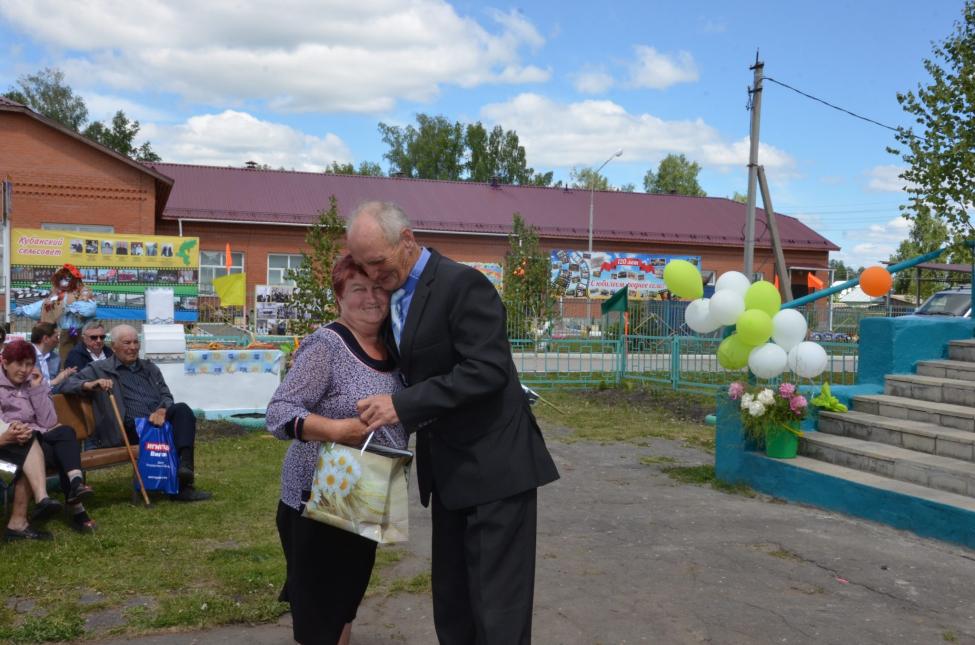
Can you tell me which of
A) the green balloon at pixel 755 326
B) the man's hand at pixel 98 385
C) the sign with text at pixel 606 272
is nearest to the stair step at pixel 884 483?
the green balloon at pixel 755 326

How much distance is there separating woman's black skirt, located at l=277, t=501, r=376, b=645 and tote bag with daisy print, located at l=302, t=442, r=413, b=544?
0.31m

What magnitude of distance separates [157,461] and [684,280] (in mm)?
4868

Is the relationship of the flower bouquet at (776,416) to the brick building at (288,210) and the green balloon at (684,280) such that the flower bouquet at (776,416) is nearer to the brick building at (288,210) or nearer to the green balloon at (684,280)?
the green balloon at (684,280)

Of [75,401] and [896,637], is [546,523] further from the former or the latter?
[75,401]

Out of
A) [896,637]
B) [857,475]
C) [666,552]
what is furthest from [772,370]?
[896,637]

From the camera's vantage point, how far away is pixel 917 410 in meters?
7.64

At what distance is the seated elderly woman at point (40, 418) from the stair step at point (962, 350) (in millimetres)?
7587

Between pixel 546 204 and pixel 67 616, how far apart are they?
124 feet

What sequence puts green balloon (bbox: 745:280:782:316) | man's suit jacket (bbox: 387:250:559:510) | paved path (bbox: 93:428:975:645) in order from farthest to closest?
green balloon (bbox: 745:280:782:316) < paved path (bbox: 93:428:975:645) < man's suit jacket (bbox: 387:250:559:510)

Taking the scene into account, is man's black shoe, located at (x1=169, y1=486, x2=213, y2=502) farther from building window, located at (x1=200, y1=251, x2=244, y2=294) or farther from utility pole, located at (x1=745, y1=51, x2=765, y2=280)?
building window, located at (x1=200, y1=251, x2=244, y2=294)

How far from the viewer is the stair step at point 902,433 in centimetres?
689

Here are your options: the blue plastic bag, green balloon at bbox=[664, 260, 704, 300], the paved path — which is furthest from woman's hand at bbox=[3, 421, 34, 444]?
green balloon at bbox=[664, 260, 704, 300]

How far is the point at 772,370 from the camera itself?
7.67 meters

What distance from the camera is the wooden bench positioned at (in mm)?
6766
